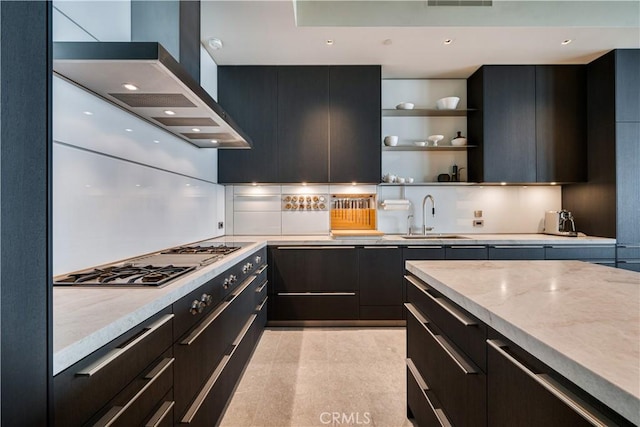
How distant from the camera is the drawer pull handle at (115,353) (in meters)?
0.70

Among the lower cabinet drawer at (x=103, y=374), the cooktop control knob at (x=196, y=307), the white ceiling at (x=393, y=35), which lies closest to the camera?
the lower cabinet drawer at (x=103, y=374)

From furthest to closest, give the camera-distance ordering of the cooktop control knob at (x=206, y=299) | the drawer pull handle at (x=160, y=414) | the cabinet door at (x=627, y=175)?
the cabinet door at (x=627, y=175)
the cooktop control knob at (x=206, y=299)
the drawer pull handle at (x=160, y=414)

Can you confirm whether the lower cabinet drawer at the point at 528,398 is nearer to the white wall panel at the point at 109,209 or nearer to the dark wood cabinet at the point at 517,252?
the white wall panel at the point at 109,209

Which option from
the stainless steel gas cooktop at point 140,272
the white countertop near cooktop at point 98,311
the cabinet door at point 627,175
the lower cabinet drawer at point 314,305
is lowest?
the lower cabinet drawer at point 314,305

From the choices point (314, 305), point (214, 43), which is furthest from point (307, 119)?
point (314, 305)

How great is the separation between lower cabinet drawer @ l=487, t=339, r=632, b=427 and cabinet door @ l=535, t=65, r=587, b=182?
3.15 metres

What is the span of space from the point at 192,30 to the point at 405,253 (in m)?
2.47

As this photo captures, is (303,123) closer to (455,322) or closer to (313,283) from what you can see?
(313,283)

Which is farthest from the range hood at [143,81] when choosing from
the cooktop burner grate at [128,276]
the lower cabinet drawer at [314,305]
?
the lower cabinet drawer at [314,305]

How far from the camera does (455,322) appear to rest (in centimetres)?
111

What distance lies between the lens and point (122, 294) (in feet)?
3.46

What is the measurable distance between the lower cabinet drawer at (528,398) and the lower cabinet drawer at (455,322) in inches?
2.4

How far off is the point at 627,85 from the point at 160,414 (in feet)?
14.2

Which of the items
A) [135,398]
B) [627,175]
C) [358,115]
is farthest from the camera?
[358,115]
